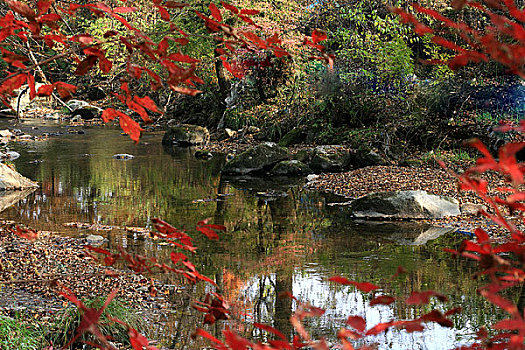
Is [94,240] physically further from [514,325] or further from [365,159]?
[365,159]

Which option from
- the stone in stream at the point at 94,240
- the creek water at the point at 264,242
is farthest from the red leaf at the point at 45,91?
the stone in stream at the point at 94,240

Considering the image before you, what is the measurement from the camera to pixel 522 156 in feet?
29.3

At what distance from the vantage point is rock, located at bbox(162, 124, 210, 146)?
13789mm

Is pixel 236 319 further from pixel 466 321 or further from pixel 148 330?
pixel 466 321

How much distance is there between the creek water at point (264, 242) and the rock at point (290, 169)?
1.75 feet

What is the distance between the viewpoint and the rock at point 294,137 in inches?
491

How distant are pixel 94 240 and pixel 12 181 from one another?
136 inches

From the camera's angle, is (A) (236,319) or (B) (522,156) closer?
(A) (236,319)

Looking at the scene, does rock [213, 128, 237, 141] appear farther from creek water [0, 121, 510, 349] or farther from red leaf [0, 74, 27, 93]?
red leaf [0, 74, 27, 93]

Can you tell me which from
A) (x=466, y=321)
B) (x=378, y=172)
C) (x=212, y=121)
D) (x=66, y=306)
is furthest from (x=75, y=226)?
(x=212, y=121)

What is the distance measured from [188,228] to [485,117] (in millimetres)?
6399

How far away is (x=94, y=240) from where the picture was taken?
545 cm

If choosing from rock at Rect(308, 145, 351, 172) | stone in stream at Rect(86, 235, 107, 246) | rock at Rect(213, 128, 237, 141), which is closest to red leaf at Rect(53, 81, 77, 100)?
stone in stream at Rect(86, 235, 107, 246)

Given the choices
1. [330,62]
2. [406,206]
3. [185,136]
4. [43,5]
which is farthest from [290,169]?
[43,5]
